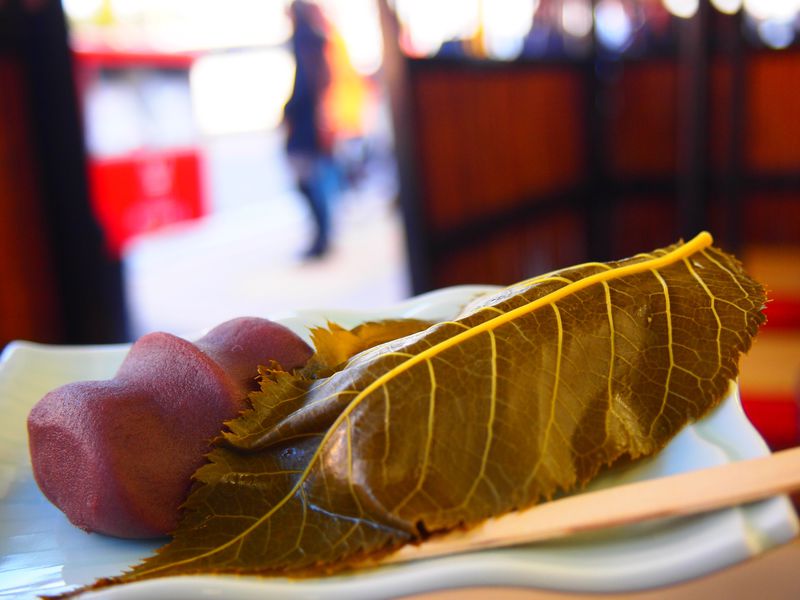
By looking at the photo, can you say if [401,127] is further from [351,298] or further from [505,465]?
[505,465]

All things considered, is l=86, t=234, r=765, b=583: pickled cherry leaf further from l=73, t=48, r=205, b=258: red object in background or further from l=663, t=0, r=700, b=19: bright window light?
l=663, t=0, r=700, b=19: bright window light

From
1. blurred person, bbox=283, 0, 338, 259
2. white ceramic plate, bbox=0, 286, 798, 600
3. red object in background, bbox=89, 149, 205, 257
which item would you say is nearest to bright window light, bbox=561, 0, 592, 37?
blurred person, bbox=283, 0, 338, 259

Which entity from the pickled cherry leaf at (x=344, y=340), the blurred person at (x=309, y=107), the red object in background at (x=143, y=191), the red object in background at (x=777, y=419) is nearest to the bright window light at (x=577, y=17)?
the blurred person at (x=309, y=107)

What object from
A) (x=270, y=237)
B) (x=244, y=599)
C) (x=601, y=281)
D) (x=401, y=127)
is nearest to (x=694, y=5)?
(x=401, y=127)

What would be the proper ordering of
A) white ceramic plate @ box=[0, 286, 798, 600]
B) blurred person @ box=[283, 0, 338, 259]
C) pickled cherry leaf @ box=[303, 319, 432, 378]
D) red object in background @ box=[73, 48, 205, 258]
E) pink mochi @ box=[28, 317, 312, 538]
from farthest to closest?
blurred person @ box=[283, 0, 338, 259] < red object in background @ box=[73, 48, 205, 258] < pickled cherry leaf @ box=[303, 319, 432, 378] < pink mochi @ box=[28, 317, 312, 538] < white ceramic plate @ box=[0, 286, 798, 600]

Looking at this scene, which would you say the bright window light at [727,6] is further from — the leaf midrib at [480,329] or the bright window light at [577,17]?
the leaf midrib at [480,329]

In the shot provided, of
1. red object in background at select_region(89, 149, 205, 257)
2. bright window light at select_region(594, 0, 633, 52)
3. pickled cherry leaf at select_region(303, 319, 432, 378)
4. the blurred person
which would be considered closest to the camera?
pickled cherry leaf at select_region(303, 319, 432, 378)
